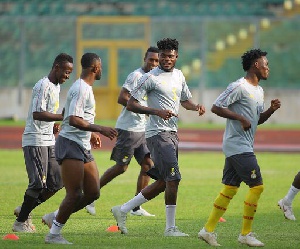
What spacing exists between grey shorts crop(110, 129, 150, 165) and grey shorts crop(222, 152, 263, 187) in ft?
12.5

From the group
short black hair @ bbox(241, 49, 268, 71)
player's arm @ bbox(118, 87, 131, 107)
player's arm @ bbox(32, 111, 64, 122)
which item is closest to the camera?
short black hair @ bbox(241, 49, 268, 71)

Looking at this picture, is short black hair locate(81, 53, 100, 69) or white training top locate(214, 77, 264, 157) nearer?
short black hair locate(81, 53, 100, 69)

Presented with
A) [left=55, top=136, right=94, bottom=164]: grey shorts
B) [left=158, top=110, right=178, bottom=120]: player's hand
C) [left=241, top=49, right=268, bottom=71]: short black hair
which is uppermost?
[left=241, top=49, right=268, bottom=71]: short black hair

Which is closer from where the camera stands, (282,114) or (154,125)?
(154,125)

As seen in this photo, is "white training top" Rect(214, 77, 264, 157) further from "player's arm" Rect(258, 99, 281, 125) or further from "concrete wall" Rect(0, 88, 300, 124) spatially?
"concrete wall" Rect(0, 88, 300, 124)

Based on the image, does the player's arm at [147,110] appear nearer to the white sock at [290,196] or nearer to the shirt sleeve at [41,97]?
the shirt sleeve at [41,97]

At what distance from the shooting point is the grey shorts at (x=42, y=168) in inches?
508

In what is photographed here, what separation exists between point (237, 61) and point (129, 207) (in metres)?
29.9

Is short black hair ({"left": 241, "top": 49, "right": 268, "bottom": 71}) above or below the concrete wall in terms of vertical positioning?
above

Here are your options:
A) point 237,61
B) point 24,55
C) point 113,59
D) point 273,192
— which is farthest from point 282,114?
point 273,192

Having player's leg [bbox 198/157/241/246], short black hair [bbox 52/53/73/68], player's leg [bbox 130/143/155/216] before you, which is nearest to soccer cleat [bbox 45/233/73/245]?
player's leg [bbox 198/157/241/246]

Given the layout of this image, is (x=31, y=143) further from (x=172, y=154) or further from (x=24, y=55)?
(x=24, y=55)

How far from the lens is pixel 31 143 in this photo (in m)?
13.0

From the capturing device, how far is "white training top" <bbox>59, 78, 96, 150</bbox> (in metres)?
11.3
